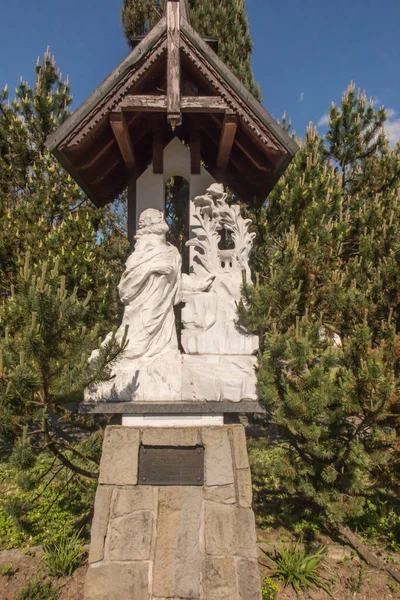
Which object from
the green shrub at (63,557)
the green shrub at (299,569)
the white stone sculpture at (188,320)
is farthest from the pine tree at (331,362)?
the green shrub at (63,557)

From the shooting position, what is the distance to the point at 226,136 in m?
4.35

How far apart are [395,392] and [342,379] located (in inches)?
17.4

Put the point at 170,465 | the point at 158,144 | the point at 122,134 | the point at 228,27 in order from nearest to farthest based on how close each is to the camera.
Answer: the point at 170,465 < the point at 122,134 < the point at 158,144 < the point at 228,27

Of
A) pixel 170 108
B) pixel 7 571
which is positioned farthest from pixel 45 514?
pixel 170 108

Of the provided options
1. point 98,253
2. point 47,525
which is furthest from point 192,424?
point 98,253

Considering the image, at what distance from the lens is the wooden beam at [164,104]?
4031 millimetres

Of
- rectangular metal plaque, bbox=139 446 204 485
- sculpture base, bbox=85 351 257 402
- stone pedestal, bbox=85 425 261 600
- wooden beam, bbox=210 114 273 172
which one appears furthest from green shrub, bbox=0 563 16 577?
wooden beam, bbox=210 114 273 172

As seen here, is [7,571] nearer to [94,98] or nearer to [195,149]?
[94,98]

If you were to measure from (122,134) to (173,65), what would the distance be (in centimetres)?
79

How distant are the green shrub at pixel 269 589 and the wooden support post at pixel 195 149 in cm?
407

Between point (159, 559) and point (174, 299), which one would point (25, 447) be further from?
point (174, 299)

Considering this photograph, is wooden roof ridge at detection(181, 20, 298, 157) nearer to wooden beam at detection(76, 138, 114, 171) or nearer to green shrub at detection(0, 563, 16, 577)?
wooden beam at detection(76, 138, 114, 171)

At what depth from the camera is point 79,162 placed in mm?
4582

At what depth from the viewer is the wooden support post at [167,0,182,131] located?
3.98 meters
